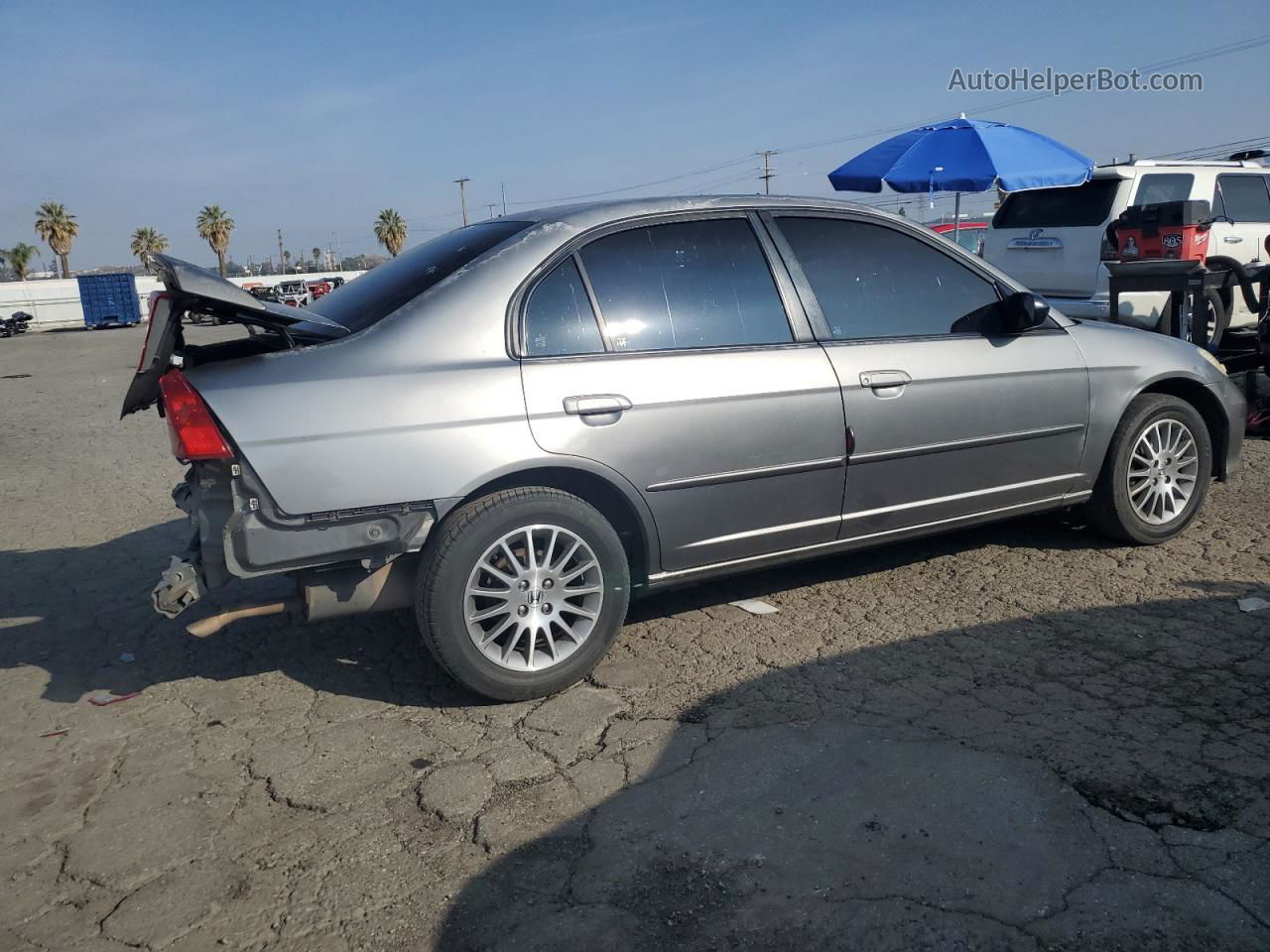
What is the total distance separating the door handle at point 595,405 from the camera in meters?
3.54

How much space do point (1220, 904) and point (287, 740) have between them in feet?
9.12

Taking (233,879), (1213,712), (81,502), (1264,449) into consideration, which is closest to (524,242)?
(233,879)

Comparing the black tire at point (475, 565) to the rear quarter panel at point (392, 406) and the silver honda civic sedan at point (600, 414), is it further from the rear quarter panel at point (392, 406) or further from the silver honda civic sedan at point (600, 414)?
the rear quarter panel at point (392, 406)

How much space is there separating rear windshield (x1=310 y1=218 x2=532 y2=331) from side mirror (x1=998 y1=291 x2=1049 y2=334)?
2.16 meters

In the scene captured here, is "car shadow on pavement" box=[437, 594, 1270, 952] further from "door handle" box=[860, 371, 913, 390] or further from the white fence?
the white fence

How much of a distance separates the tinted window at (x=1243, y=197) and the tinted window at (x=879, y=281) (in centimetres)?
719

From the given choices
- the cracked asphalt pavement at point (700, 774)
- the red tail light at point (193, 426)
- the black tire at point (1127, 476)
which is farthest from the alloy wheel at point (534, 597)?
the black tire at point (1127, 476)

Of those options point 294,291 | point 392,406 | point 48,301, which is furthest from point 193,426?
point 48,301

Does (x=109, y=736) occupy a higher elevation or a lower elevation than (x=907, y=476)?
lower

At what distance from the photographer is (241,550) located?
320 centimetres

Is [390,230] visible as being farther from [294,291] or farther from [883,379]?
[883,379]

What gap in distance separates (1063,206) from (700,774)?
27.8 feet

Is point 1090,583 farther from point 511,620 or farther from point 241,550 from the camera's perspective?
point 241,550

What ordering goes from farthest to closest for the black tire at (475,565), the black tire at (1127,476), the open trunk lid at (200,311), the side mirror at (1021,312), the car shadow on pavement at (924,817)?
the black tire at (1127,476) < the side mirror at (1021,312) < the black tire at (475,565) < the open trunk lid at (200,311) < the car shadow on pavement at (924,817)
